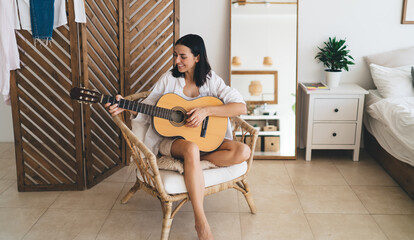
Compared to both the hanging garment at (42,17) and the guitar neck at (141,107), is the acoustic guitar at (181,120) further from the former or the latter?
the hanging garment at (42,17)

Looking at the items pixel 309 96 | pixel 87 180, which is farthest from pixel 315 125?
pixel 87 180

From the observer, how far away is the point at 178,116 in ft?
8.07

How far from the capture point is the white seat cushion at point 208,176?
2258 mm

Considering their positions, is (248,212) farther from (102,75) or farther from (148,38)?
(148,38)

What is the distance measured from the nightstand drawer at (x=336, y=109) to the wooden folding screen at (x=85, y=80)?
1349 mm

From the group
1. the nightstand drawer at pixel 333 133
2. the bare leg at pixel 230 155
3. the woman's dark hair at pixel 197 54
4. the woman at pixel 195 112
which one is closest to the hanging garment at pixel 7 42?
the woman at pixel 195 112

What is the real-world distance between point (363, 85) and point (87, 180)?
261 cm

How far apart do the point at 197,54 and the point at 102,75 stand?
90 centimetres

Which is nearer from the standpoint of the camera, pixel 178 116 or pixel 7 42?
pixel 178 116

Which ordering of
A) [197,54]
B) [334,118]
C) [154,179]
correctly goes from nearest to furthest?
[154,179] < [197,54] < [334,118]

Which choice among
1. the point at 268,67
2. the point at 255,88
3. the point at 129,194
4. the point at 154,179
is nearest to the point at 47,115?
the point at 129,194

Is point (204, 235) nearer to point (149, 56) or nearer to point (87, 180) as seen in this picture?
point (87, 180)

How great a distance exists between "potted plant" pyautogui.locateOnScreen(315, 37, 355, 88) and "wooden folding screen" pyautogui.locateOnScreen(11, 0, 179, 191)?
137 cm

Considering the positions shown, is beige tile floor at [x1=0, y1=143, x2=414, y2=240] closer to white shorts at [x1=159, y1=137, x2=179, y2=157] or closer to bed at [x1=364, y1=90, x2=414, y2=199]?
bed at [x1=364, y1=90, x2=414, y2=199]
